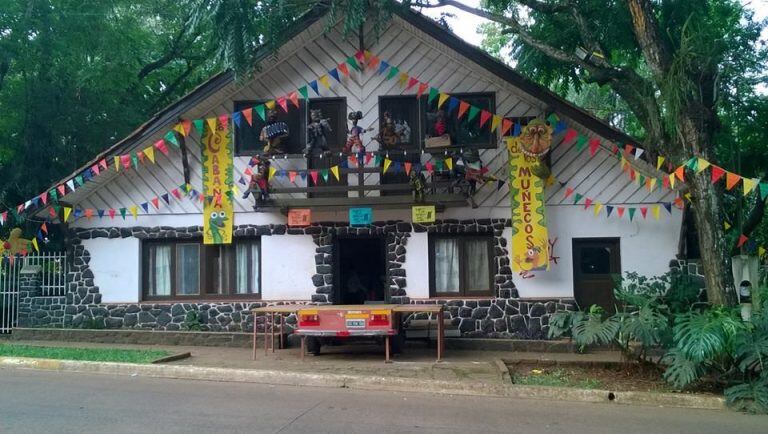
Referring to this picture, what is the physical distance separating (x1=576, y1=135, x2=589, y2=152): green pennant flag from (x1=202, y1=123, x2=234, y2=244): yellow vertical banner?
739 centimetres

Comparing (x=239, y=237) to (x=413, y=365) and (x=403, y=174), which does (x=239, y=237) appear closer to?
(x=403, y=174)

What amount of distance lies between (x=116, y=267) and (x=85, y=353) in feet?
10.3

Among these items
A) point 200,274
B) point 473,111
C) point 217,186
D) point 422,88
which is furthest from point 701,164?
point 200,274

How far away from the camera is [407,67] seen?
14.4m

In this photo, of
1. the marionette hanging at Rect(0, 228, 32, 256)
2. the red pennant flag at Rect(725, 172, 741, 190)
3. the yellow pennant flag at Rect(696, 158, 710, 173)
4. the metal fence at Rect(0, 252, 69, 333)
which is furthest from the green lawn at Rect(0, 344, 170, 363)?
the red pennant flag at Rect(725, 172, 741, 190)

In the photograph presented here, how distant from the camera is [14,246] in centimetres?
1490

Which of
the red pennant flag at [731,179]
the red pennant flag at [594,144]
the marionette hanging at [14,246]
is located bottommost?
the marionette hanging at [14,246]

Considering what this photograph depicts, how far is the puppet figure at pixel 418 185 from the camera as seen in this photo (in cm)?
1355

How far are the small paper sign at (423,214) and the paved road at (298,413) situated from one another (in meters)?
5.03

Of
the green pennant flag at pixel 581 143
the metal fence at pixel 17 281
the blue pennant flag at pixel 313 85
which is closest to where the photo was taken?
the green pennant flag at pixel 581 143

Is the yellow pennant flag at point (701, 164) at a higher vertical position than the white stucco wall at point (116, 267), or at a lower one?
higher

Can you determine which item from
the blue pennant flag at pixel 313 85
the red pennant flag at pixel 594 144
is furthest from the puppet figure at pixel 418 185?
the red pennant flag at pixel 594 144

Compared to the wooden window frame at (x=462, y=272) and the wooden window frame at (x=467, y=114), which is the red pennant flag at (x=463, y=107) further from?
the wooden window frame at (x=462, y=272)

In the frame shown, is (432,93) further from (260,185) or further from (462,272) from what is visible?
(260,185)
